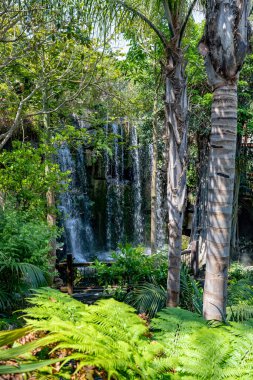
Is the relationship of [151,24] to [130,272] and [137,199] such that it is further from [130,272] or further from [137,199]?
[137,199]

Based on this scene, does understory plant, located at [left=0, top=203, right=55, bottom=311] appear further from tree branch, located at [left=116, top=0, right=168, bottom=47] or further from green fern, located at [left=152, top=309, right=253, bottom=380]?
tree branch, located at [left=116, top=0, right=168, bottom=47]

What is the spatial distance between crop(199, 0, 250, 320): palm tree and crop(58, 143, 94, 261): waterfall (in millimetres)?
12421

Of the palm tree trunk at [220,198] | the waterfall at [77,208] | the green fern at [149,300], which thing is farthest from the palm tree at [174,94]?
the waterfall at [77,208]

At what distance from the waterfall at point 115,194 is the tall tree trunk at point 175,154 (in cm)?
1205

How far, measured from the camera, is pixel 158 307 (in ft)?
18.1

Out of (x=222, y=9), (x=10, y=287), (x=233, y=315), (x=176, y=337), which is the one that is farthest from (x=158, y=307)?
(x=222, y=9)

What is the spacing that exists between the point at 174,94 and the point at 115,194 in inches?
493

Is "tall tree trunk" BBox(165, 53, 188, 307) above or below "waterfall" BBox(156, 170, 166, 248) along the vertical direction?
above

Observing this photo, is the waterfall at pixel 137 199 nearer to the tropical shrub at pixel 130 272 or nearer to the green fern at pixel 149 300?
the tropical shrub at pixel 130 272

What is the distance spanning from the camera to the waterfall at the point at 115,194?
16953mm

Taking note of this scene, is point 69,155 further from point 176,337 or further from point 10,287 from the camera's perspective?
point 176,337

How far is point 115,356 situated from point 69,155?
46.9 ft

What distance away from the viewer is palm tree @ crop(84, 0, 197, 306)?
15.3ft

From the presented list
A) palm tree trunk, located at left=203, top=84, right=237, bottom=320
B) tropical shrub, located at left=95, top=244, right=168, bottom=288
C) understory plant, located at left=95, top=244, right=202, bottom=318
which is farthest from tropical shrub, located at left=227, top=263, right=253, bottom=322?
tropical shrub, located at left=95, top=244, right=168, bottom=288
